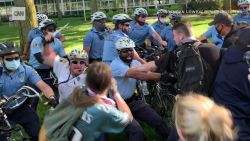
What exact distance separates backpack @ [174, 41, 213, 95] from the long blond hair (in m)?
1.58

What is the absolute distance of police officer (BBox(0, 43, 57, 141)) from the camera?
5719 mm

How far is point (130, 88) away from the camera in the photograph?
6520 mm

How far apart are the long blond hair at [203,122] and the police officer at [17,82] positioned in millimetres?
3064

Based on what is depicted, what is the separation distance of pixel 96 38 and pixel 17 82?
384cm

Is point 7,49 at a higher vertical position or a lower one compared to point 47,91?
higher

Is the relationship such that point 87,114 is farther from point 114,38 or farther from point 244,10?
point 244,10

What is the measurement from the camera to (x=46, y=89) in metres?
5.64

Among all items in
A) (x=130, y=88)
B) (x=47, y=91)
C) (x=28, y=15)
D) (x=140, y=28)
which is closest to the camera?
(x=47, y=91)

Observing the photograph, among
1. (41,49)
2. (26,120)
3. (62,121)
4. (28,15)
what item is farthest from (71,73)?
(28,15)

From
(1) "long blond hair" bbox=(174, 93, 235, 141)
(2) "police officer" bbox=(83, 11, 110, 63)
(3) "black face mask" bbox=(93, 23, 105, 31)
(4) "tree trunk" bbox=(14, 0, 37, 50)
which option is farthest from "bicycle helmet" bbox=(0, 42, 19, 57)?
(4) "tree trunk" bbox=(14, 0, 37, 50)

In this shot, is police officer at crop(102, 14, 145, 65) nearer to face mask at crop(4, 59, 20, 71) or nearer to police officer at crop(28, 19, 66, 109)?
police officer at crop(28, 19, 66, 109)

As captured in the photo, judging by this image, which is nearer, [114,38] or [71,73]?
[71,73]

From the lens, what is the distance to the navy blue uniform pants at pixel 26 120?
18.8ft

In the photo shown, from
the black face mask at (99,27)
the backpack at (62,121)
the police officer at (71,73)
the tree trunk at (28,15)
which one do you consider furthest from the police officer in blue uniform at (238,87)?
the tree trunk at (28,15)
